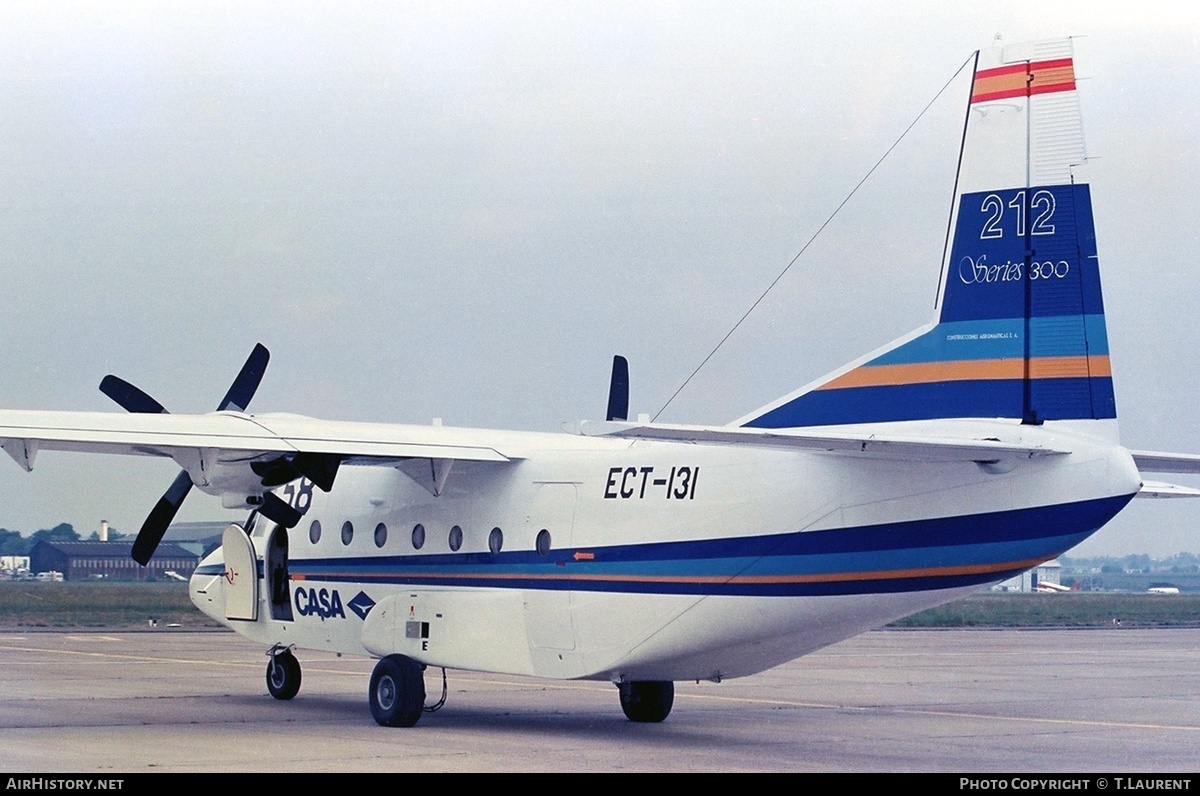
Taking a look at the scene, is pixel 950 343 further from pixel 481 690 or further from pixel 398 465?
pixel 481 690

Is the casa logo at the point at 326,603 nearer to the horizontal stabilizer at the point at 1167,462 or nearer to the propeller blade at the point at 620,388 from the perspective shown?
the propeller blade at the point at 620,388

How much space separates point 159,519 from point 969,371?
11.0 meters

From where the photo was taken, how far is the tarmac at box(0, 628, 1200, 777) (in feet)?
51.6

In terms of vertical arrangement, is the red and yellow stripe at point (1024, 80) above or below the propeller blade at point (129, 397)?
above

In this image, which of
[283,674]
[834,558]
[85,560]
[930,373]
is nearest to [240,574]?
[283,674]

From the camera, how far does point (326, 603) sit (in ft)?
70.3

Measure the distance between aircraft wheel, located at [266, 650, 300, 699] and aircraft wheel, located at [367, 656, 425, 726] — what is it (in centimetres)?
379

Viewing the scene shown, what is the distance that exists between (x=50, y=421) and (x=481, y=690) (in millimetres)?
10079

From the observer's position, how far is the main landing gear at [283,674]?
2278 cm

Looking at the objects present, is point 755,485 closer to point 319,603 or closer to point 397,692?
point 397,692

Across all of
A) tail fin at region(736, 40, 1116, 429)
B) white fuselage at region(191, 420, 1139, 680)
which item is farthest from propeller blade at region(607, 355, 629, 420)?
tail fin at region(736, 40, 1116, 429)

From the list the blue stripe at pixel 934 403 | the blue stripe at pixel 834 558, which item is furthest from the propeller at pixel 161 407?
the blue stripe at pixel 934 403

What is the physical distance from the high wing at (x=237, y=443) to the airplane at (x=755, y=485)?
1.6 inches
